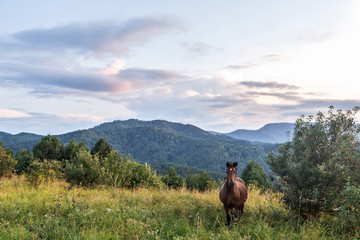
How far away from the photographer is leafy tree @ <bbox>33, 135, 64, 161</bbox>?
5209 cm

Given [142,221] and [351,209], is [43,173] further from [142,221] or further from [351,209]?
[351,209]

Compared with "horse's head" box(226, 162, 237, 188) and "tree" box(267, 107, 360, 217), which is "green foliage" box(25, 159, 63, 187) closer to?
"horse's head" box(226, 162, 237, 188)

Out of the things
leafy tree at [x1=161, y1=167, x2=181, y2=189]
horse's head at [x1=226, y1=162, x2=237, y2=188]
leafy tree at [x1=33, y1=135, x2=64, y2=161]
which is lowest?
leafy tree at [x1=161, y1=167, x2=181, y2=189]

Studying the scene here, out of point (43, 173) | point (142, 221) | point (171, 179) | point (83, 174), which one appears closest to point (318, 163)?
point (142, 221)

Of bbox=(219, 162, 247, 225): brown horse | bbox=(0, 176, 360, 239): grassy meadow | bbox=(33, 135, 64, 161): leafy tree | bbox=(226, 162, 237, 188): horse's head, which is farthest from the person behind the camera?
bbox=(33, 135, 64, 161): leafy tree

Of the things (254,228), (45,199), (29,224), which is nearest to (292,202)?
(254,228)

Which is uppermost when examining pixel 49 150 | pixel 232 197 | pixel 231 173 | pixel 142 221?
pixel 231 173

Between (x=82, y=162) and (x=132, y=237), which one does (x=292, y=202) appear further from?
(x=82, y=162)

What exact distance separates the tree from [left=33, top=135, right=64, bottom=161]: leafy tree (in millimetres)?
52929

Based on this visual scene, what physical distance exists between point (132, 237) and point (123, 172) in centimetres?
908

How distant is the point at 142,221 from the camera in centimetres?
783

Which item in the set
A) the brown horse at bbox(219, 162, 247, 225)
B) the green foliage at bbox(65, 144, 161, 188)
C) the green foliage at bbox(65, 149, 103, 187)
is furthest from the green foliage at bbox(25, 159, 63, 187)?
the brown horse at bbox(219, 162, 247, 225)

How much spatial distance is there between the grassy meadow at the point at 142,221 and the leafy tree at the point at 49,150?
4608 centimetres

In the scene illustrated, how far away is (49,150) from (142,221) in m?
52.9
